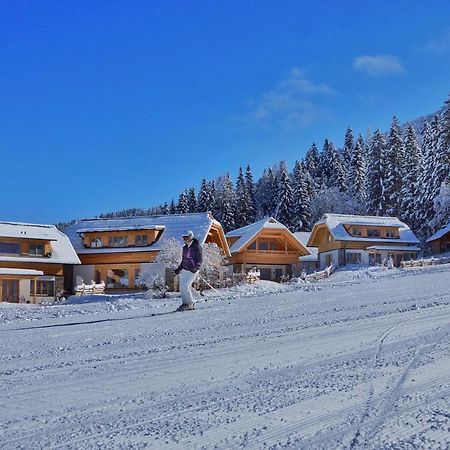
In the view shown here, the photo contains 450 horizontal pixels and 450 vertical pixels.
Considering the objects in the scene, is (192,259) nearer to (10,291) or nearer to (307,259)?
(10,291)

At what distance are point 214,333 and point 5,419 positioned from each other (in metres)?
4.10

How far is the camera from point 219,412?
3311 mm

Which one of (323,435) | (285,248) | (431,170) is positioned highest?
(431,170)

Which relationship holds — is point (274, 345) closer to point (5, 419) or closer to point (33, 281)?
point (5, 419)

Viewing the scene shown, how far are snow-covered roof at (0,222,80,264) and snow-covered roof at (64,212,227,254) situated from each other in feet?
6.45

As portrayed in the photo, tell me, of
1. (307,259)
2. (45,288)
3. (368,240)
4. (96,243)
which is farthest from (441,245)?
(45,288)

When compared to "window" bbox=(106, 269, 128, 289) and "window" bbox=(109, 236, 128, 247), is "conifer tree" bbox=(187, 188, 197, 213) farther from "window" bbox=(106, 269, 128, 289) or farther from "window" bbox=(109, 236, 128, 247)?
"window" bbox=(106, 269, 128, 289)

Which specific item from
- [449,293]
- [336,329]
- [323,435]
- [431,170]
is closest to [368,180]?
[431,170]

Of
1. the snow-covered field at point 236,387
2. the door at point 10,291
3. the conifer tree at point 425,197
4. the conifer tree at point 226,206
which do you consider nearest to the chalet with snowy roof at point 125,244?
the door at point 10,291

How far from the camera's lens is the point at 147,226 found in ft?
137

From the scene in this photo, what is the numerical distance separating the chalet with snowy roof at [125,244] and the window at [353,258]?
18668 millimetres

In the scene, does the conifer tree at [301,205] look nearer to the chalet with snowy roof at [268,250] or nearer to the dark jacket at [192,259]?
the chalet with snowy roof at [268,250]

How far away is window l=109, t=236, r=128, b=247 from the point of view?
42.5m

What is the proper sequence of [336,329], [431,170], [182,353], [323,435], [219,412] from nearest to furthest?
[323,435] → [219,412] → [182,353] → [336,329] → [431,170]
